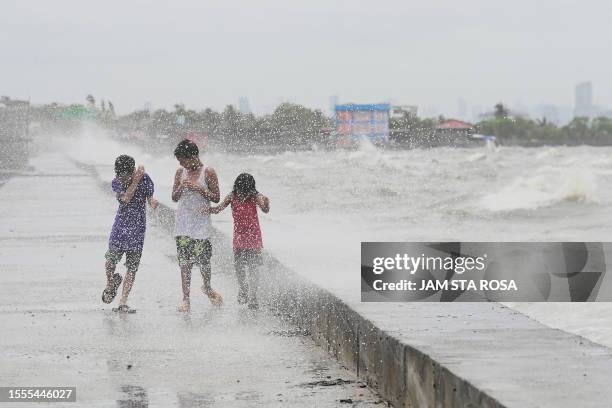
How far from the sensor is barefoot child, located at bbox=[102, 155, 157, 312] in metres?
9.41

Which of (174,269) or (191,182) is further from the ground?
(191,182)

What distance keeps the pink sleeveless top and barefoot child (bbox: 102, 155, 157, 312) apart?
0.64 meters

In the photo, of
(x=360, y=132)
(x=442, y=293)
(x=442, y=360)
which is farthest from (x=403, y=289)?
(x=360, y=132)

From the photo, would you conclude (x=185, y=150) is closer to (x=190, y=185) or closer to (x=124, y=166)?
(x=190, y=185)

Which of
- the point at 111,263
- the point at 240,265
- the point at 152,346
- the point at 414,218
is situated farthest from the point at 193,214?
the point at 414,218

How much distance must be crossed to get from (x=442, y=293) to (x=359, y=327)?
3.66ft

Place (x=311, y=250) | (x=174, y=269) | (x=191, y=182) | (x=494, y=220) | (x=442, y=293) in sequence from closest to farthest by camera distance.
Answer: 1. (x=442, y=293)
2. (x=191, y=182)
3. (x=311, y=250)
4. (x=174, y=269)
5. (x=494, y=220)

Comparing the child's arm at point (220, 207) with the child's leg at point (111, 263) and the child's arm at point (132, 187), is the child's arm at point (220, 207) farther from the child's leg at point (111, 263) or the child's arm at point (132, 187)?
the child's leg at point (111, 263)

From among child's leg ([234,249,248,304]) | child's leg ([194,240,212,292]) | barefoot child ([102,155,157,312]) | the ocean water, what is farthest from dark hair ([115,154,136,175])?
the ocean water

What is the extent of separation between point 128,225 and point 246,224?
93 centimetres

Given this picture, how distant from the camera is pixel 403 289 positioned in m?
8.27

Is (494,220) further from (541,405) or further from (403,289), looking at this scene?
(541,405)

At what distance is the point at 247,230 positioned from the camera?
30.9 feet

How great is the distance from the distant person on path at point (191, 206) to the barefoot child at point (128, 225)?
0.27 meters
